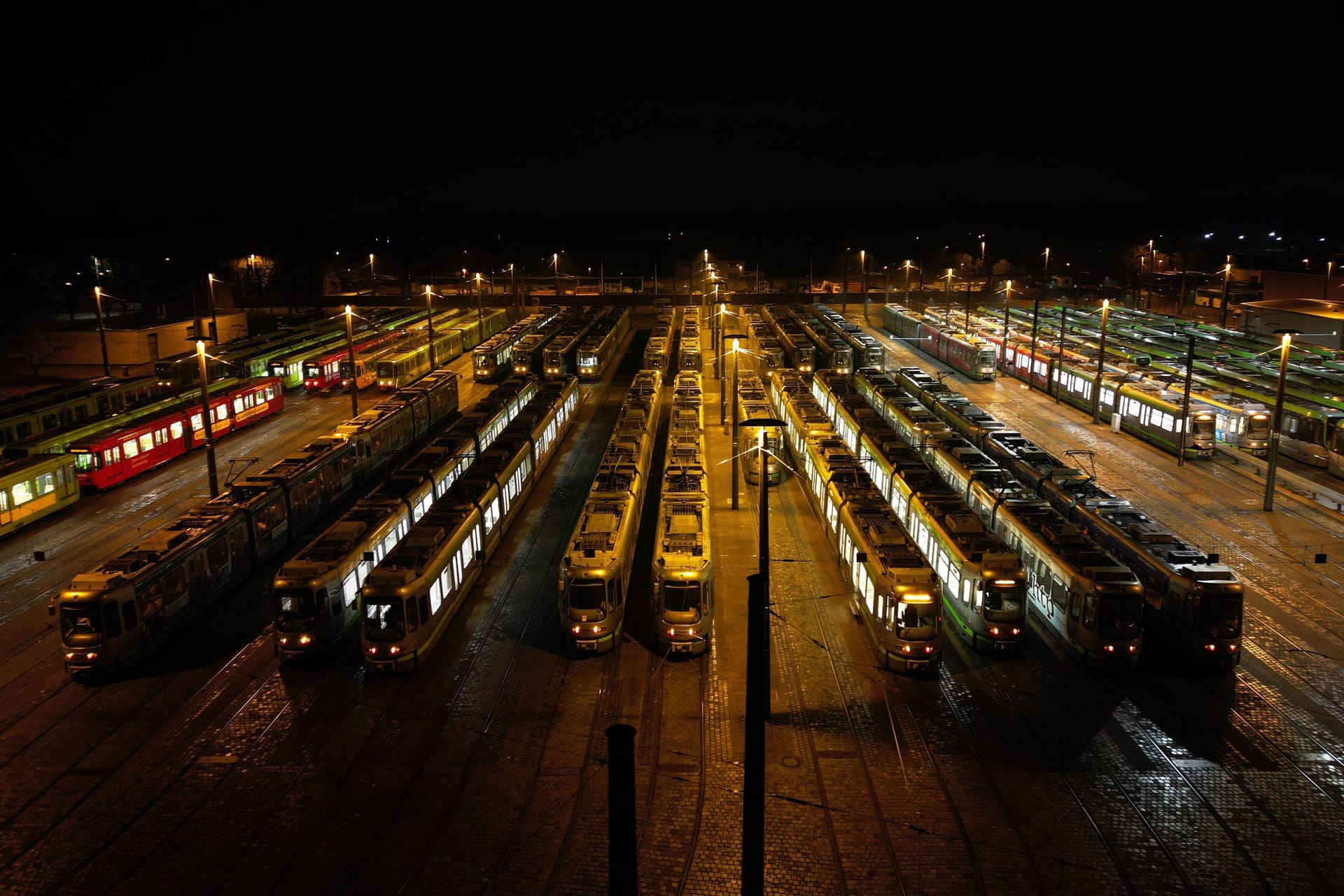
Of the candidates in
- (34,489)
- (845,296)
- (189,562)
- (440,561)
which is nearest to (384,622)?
(440,561)

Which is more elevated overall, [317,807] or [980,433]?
[980,433]

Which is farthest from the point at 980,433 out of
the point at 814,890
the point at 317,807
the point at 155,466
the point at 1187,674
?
the point at 155,466

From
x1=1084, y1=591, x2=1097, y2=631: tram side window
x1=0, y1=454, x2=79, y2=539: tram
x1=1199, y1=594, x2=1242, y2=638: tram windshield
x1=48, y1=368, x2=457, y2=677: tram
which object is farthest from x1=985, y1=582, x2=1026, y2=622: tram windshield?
x1=0, y1=454, x2=79, y2=539: tram

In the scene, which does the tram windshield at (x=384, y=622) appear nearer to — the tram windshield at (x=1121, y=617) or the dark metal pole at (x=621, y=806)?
the dark metal pole at (x=621, y=806)

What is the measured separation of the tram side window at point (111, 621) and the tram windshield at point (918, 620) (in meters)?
17.5

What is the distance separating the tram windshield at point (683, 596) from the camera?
2028 centimetres

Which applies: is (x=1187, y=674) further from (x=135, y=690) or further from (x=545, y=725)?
(x=135, y=690)

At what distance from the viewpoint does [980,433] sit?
35.4m

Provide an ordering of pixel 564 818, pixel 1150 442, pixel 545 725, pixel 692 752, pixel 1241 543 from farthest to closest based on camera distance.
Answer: pixel 1150 442 → pixel 1241 543 → pixel 545 725 → pixel 692 752 → pixel 564 818

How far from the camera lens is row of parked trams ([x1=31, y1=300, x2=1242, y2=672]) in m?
19.8

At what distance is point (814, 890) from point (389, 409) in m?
32.0

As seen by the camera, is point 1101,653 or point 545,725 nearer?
point 545,725

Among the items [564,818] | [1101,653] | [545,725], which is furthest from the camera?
[1101,653]

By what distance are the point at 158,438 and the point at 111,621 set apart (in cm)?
2245
